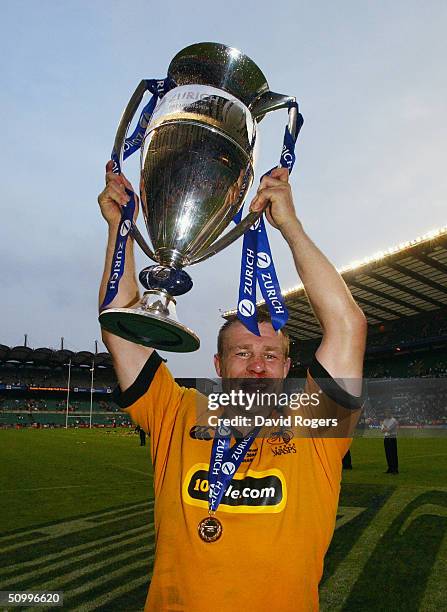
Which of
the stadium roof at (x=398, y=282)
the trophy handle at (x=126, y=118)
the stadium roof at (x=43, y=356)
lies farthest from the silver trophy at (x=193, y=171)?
the stadium roof at (x=43, y=356)

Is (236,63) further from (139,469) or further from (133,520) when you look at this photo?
(139,469)

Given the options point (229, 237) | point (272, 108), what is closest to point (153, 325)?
point (229, 237)

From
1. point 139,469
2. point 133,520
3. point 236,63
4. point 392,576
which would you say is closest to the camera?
point 236,63

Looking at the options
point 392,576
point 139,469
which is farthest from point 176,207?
point 139,469

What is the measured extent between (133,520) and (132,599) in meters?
3.03

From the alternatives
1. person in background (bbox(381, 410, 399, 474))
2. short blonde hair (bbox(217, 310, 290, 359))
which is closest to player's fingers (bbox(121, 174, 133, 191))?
short blonde hair (bbox(217, 310, 290, 359))

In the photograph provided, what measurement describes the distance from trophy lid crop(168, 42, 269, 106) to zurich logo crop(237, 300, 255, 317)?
2.38 feet

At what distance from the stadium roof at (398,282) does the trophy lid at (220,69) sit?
802 inches

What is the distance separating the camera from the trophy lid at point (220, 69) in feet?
5.23

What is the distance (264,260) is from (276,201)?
0.20m

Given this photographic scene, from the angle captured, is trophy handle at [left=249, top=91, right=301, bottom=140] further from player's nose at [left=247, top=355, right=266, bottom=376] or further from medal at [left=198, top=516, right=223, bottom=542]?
medal at [left=198, top=516, right=223, bottom=542]

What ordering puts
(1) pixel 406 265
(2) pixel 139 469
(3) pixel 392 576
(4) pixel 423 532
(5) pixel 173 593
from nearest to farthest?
(5) pixel 173 593, (3) pixel 392 576, (4) pixel 423 532, (2) pixel 139 469, (1) pixel 406 265

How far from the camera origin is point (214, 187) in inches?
60.6

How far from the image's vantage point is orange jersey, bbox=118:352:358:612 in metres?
1.44
